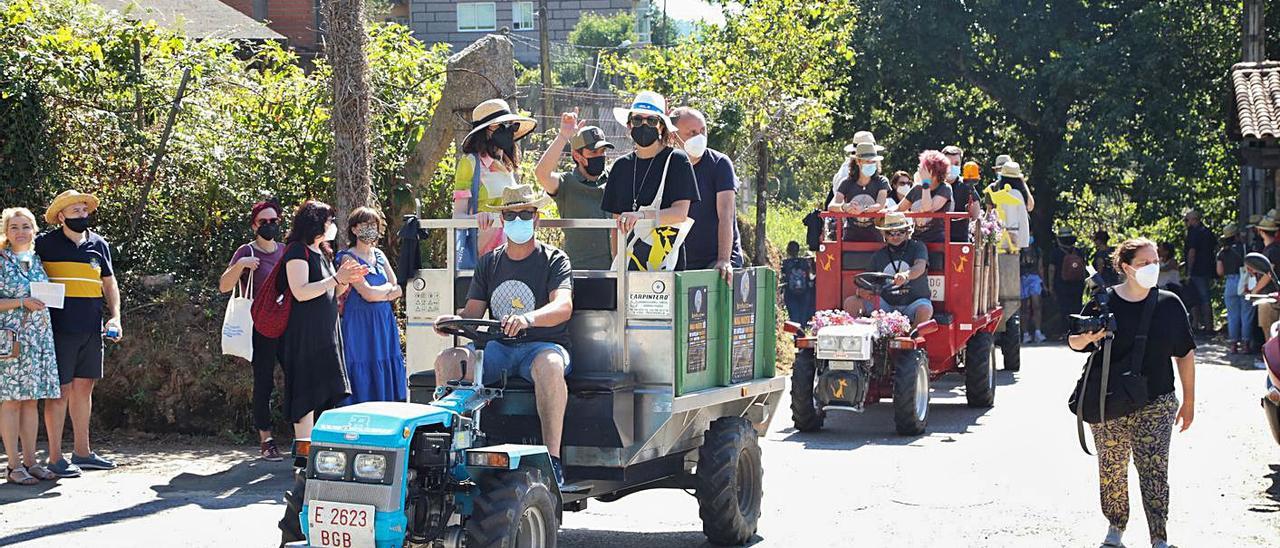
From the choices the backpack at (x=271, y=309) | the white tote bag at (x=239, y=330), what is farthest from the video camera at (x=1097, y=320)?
the white tote bag at (x=239, y=330)

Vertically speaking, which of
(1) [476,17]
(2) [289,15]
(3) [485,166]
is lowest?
(3) [485,166]

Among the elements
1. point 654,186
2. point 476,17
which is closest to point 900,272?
point 654,186

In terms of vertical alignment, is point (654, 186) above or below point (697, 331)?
above

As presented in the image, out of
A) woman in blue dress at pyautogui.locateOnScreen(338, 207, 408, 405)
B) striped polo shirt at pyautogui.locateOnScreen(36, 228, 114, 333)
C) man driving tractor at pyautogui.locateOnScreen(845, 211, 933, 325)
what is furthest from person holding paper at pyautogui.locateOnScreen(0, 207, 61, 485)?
man driving tractor at pyautogui.locateOnScreen(845, 211, 933, 325)

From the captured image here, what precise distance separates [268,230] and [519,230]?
379 centimetres

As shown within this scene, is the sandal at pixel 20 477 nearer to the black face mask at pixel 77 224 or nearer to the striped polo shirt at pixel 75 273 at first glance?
the striped polo shirt at pixel 75 273

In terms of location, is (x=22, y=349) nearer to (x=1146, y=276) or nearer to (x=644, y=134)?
(x=644, y=134)

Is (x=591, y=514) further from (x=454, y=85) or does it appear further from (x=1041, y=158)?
(x=1041, y=158)

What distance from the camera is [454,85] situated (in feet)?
45.8

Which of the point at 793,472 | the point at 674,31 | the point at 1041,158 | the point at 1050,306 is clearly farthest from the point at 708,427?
the point at 674,31

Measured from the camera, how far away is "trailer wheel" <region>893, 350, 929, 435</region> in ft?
42.0

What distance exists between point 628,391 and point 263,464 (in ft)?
14.1

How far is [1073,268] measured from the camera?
22953mm

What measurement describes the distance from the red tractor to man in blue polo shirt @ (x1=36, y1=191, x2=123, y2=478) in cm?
584
